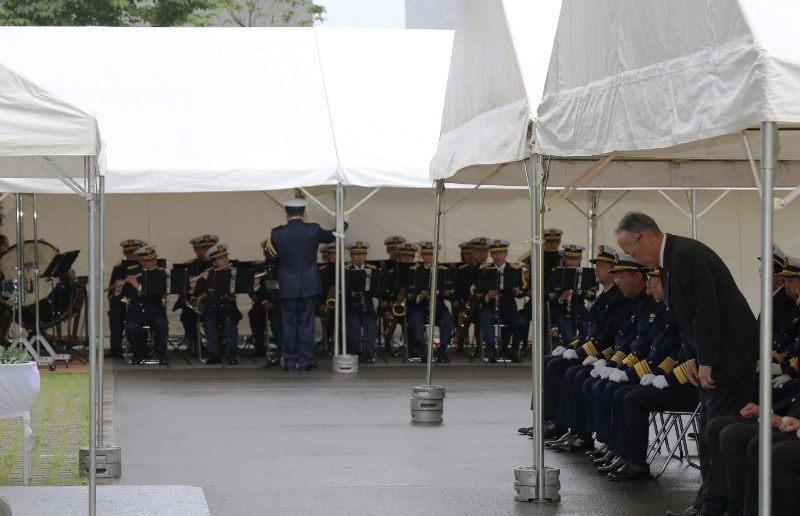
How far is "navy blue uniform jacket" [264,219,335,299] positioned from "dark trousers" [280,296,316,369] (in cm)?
16

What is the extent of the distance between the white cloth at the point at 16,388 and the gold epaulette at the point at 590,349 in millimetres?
4484

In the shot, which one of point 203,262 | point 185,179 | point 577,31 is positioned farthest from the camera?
point 203,262

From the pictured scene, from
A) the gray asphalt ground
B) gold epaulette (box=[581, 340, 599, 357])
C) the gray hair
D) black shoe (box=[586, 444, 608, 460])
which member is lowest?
the gray asphalt ground

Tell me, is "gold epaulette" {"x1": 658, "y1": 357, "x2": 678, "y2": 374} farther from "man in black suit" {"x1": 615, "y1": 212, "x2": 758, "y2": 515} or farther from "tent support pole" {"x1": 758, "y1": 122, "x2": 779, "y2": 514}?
"tent support pole" {"x1": 758, "y1": 122, "x2": 779, "y2": 514}

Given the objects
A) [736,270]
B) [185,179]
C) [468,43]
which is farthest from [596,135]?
[736,270]

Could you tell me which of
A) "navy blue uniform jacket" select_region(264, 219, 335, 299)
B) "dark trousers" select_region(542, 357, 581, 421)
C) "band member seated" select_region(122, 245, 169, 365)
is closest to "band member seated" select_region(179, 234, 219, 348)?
"band member seated" select_region(122, 245, 169, 365)

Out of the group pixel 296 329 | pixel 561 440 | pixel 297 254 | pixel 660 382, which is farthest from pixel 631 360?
pixel 296 329

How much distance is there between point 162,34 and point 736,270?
33.7ft

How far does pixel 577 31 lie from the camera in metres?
7.99

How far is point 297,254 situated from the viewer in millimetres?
18172

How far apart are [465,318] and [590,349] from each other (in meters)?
9.25

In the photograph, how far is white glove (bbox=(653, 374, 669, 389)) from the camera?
30.4 ft

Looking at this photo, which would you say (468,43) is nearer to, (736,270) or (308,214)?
(308,214)

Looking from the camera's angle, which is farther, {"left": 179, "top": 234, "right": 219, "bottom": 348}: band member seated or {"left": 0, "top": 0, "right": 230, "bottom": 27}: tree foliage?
{"left": 0, "top": 0, "right": 230, "bottom": 27}: tree foliage
